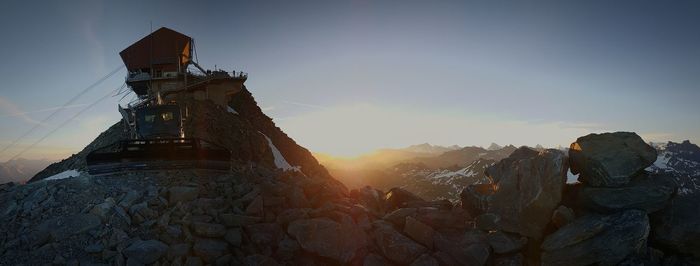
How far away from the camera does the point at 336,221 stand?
19.8 metres

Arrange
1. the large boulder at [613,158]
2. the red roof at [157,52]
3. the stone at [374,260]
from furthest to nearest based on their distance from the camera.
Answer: the red roof at [157,52] < the large boulder at [613,158] < the stone at [374,260]

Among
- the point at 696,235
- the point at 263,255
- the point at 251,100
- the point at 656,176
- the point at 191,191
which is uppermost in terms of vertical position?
the point at 251,100

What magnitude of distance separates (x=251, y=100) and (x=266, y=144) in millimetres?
20494

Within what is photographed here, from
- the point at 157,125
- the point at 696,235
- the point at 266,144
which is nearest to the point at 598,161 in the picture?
the point at 696,235

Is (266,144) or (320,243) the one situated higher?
(266,144)

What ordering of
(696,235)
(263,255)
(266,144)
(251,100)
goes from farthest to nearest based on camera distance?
(251,100) → (266,144) → (696,235) → (263,255)

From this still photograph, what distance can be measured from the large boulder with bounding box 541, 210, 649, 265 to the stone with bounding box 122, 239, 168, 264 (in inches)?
724

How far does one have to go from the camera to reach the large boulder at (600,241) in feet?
59.7

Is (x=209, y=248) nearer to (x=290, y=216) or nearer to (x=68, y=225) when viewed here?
(x=290, y=216)

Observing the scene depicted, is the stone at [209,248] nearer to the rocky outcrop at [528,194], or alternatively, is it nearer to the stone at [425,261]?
the stone at [425,261]

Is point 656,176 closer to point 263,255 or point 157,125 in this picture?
point 263,255

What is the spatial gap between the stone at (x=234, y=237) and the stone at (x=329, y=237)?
2.53 m

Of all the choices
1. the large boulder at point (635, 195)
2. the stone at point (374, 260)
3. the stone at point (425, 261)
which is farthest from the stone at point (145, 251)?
the large boulder at point (635, 195)

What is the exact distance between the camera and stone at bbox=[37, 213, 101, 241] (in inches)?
638
